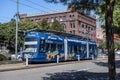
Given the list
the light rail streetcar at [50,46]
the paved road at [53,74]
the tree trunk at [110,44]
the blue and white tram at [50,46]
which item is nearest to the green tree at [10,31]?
the light rail streetcar at [50,46]

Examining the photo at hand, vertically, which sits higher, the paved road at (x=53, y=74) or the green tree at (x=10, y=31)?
the green tree at (x=10, y=31)

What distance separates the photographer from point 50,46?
33.2m

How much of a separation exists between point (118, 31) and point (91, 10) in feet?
89.6

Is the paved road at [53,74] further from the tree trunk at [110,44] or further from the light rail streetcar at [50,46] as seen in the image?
the tree trunk at [110,44]

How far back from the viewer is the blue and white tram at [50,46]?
31391mm

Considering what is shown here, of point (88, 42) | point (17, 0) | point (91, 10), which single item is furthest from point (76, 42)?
point (91, 10)

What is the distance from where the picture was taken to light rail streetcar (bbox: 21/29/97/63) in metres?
31.4

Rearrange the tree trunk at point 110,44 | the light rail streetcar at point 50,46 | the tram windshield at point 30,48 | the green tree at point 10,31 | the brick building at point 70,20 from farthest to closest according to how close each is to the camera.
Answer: the brick building at point 70,20 < the green tree at point 10,31 < the light rail streetcar at point 50,46 < the tram windshield at point 30,48 < the tree trunk at point 110,44

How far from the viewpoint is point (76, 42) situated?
133ft

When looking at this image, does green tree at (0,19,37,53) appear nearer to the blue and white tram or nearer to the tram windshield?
the blue and white tram

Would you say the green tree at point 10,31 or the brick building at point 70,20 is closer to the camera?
the green tree at point 10,31

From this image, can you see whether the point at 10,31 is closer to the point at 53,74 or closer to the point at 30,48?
the point at 30,48

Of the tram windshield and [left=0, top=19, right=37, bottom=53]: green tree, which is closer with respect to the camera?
the tram windshield

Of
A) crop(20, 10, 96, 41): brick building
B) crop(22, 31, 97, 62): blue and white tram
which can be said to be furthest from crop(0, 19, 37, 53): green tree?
crop(20, 10, 96, 41): brick building
